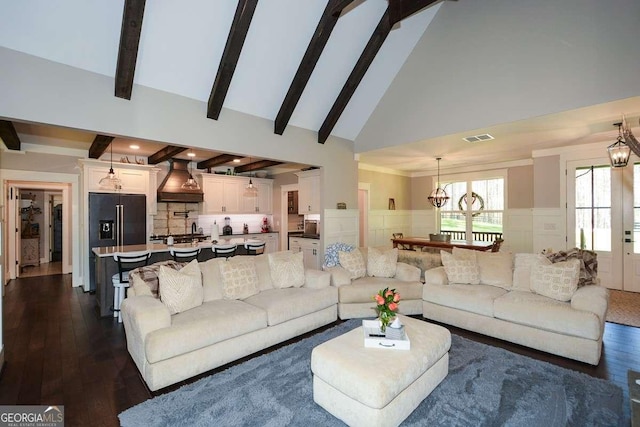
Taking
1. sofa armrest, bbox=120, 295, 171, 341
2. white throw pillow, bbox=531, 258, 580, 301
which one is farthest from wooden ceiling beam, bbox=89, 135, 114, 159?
white throw pillow, bbox=531, 258, 580, 301

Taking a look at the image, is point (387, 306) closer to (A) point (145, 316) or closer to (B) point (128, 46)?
(A) point (145, 316)

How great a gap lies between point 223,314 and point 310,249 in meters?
3.65

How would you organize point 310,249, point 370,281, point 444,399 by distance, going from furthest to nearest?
1. point 310,249
2. point 370,281
3. point 444,399

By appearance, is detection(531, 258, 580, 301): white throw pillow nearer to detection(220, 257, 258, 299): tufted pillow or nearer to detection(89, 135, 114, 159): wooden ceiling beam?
detection(220, 257, 258, 299): tufted pillow

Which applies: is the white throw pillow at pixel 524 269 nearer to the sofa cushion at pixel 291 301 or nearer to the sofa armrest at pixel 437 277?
the sofa armrest at pixel 437 277

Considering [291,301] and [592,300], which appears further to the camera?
[291,301]

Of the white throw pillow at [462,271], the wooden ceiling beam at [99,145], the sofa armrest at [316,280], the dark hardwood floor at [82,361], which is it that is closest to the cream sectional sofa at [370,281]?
the sofa armrest at [316,280]

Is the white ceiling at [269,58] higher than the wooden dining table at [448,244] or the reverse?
higher

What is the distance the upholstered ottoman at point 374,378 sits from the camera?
188 cm

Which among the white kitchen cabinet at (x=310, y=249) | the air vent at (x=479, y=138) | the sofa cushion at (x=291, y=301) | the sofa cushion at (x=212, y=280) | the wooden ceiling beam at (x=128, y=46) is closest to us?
the wooden ceiling beam at (x=128, y=46)

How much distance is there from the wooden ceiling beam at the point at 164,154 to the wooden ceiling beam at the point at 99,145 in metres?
0.98


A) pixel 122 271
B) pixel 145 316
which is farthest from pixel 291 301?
pixel 122 271

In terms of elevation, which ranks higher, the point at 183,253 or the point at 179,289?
the point at 183,253

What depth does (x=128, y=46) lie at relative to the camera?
291 centimetres
